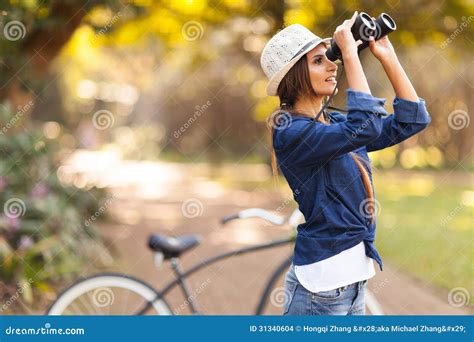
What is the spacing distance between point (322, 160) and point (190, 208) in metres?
9.42

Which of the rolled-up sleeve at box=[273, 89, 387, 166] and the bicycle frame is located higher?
the rolled-up sleeve at box=[273, 89, 387, 166]

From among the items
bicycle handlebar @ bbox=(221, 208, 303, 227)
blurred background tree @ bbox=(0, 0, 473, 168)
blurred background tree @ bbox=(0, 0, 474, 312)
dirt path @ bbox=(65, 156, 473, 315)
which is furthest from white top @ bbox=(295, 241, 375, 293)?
blurred background tree @ bbox=(0, 0, 473, 168)

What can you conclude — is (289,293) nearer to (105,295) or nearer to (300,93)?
(300,93)

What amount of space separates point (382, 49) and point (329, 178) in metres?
0.46

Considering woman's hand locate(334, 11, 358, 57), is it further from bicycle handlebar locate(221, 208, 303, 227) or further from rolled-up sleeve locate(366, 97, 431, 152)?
bicycle handlebar locate(221, 208, 303, 227)

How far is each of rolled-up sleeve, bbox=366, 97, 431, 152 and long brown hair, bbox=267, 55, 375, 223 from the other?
0.14 metres

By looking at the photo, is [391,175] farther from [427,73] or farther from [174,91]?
[174,91]

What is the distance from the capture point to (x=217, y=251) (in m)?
8.22

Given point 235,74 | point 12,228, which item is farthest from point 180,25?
point 235,74

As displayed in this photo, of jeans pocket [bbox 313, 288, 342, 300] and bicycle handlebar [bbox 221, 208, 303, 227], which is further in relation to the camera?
bicycle handlebar [bbox 221, 208, 303, 227]

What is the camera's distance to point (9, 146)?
6500mm

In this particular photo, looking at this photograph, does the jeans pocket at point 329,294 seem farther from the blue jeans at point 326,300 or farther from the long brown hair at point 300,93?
the long brown hair at point 300,93

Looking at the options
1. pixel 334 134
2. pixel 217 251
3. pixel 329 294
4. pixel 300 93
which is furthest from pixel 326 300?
pixel 217 251

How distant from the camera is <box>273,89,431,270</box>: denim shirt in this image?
2349 mm
